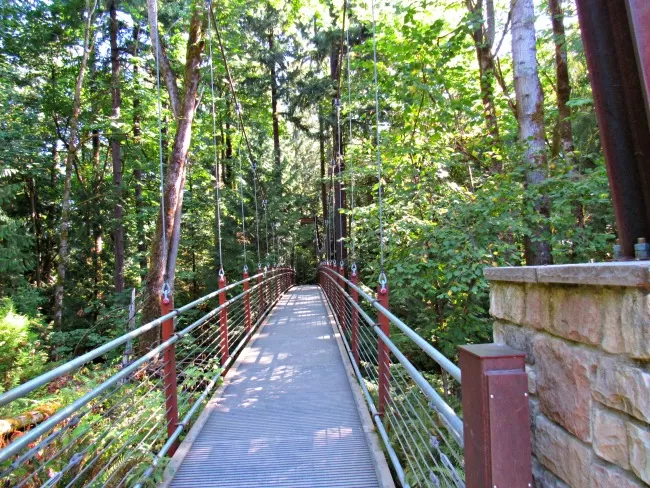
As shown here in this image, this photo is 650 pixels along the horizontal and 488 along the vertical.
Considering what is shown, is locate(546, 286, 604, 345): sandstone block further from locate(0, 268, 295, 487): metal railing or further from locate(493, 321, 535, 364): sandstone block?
locate(0, 268, 295, 487): metal railing

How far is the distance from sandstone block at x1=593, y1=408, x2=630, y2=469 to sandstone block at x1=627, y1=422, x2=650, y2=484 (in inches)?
0.6

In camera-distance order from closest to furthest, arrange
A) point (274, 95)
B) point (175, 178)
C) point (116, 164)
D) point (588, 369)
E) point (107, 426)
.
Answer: point (588, 369) → point (107, 426) → point (175, 178) → point (116, 164) → point (274, 95)

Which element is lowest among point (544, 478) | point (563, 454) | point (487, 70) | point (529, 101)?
point (544, 478)

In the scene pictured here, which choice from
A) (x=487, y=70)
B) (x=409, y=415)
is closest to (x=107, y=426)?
(x=409, y=415)

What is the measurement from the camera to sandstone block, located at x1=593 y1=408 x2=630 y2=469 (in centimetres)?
95

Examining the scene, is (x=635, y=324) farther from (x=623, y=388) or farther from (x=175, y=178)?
(x=175, y=178)

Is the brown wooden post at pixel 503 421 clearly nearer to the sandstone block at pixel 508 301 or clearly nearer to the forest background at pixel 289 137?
the sandstone block at pixel 508 301

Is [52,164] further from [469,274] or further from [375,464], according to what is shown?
[375,464]

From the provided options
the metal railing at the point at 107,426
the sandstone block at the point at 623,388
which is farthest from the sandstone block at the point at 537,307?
the metal railing at the point at 107,426

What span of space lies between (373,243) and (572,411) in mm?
6178

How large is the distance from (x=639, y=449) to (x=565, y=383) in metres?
0.24

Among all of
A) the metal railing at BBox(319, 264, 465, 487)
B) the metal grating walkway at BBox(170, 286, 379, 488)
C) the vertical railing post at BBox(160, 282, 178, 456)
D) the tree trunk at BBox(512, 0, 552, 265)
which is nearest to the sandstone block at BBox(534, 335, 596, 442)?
the metal railing at BBox(319, 264, 465, 487)

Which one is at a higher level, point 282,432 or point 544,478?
point 544,478

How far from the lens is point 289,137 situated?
23500mm
